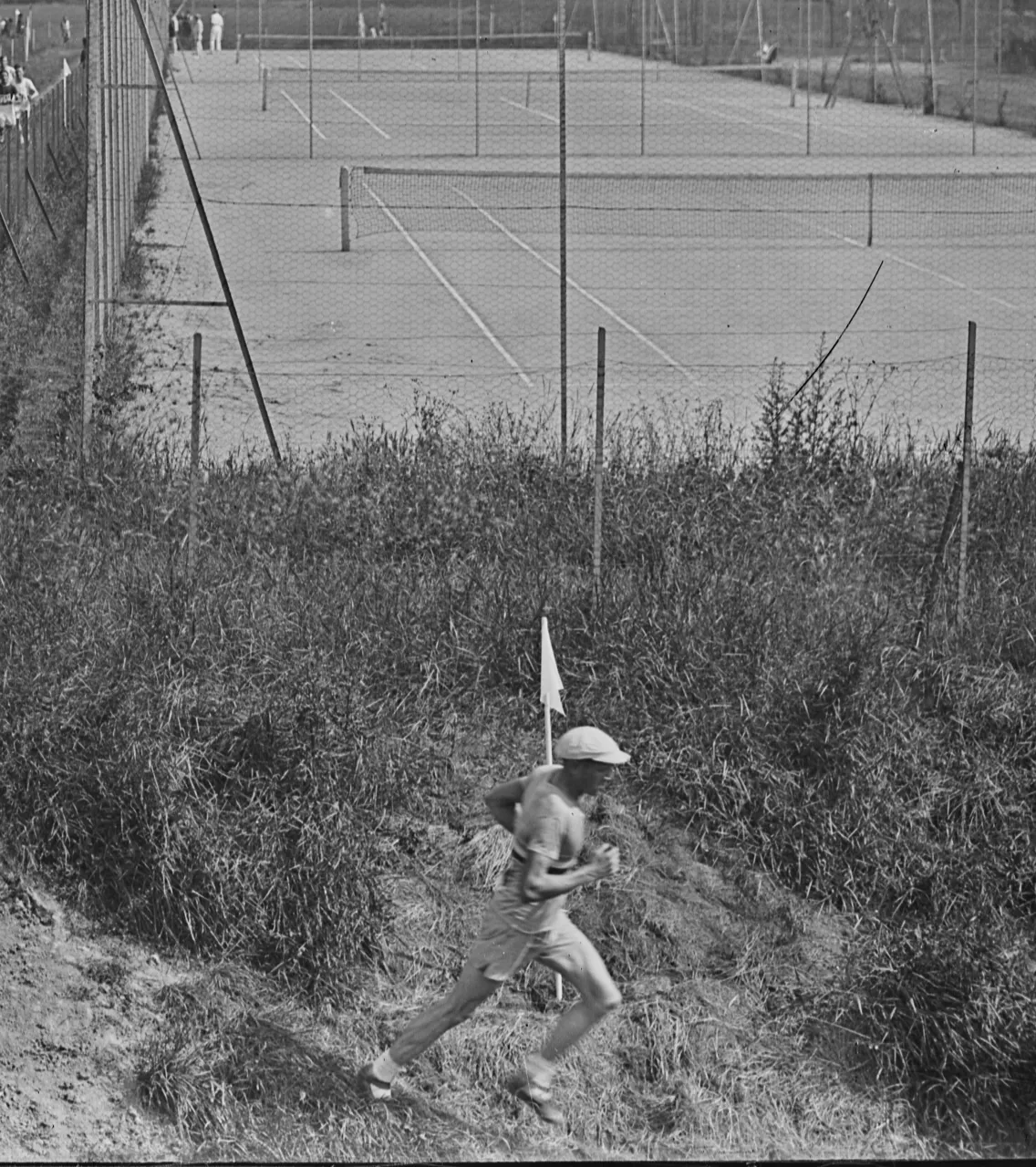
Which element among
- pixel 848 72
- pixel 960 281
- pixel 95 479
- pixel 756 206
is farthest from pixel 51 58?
pixel 95 479

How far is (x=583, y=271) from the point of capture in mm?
26344

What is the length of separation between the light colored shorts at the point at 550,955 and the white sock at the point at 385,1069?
0.65 meters

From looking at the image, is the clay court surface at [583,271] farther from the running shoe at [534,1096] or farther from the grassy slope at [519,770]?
the running shoe at [534,1096]

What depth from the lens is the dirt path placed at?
24.2ft

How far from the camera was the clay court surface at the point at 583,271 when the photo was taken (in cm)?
1820

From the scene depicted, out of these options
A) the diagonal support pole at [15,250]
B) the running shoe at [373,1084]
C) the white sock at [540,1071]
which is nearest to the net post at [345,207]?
the diagonal support pole at [15,250]

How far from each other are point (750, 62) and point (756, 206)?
96.2 ft

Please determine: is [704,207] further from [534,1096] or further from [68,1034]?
[534,1096]

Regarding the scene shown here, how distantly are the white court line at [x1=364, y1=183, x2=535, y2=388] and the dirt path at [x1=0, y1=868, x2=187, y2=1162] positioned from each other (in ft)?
Answer: 26.7

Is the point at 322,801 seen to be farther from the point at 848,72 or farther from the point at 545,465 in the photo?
the point at 848,72

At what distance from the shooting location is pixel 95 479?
1168 cm

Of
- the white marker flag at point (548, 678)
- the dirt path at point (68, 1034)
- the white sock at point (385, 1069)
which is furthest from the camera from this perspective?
the white marker flag at point (548, 678)

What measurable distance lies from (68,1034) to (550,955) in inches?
87.7

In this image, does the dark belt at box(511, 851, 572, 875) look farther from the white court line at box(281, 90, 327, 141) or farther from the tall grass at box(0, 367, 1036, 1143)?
the white court line at box(281, 90, 327, 141)
